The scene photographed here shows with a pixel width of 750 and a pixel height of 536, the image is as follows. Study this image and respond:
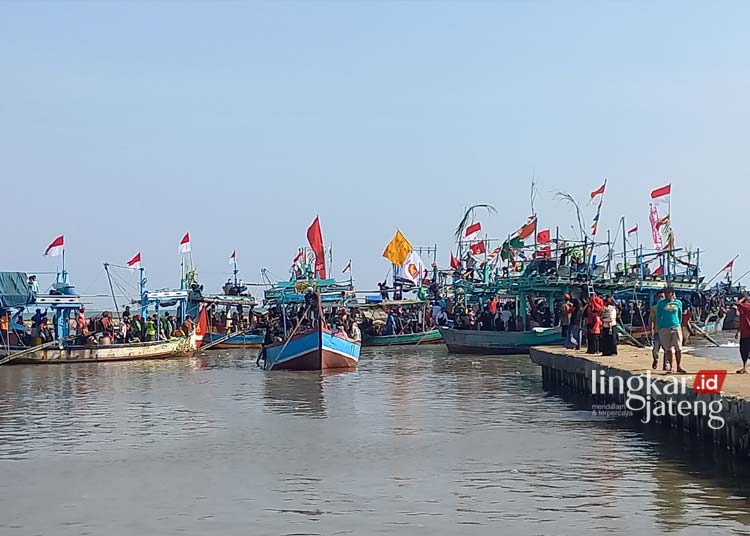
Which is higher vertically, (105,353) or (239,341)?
(239,341)

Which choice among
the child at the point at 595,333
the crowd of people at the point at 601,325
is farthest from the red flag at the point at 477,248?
the child at the point at 595,333

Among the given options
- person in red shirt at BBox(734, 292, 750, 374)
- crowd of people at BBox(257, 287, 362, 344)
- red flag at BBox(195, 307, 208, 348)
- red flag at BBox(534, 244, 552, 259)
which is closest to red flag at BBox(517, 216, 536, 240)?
red flag at BBox(534, 244, 552, 259)

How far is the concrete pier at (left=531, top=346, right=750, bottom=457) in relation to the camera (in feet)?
47.4

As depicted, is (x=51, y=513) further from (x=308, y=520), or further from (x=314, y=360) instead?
(x=314, y=360)

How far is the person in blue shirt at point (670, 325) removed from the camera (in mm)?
17469

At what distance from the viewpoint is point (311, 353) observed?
32.8m

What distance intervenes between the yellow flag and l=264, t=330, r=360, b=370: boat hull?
15705mm

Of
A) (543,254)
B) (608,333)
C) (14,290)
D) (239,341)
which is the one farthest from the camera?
(239,341)

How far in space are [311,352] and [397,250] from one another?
1719 cm

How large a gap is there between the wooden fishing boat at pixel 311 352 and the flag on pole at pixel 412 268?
18.0 meters

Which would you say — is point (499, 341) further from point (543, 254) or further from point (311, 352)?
point (311, 352)

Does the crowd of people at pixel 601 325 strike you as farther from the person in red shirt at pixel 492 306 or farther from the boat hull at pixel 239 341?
the boat hull at pixel 239 341

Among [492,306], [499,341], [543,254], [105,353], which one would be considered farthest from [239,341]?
[543,254]

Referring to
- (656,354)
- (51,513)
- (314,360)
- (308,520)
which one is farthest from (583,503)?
(314,360)
